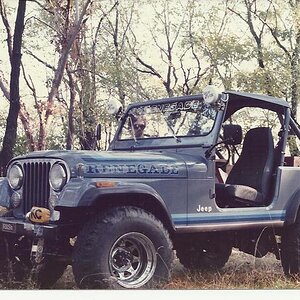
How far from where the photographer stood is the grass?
3.51 m

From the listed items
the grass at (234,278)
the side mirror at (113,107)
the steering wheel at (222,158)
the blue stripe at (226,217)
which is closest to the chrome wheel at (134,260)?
the grass at (234,278)

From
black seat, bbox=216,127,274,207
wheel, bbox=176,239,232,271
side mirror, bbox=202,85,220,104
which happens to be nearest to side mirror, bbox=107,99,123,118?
side mirror, bbox=202,85,220,104

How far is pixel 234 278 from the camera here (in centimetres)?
381

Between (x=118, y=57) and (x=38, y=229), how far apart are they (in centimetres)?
156

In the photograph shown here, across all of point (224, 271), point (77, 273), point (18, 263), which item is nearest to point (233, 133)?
point (224, 271)

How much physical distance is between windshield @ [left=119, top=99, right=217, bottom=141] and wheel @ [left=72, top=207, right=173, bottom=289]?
32.9 inches

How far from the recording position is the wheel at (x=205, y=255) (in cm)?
406

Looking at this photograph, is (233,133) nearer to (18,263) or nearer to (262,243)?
(262,243)

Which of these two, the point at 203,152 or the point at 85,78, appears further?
the point at 85,78

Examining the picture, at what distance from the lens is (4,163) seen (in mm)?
3918

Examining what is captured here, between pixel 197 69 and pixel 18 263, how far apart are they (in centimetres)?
179

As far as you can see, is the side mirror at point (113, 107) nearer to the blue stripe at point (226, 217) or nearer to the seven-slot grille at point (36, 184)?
the seven-slot grille at point (36, 184)

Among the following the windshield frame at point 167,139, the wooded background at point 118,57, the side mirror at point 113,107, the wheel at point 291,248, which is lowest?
the wheel at point 291,248

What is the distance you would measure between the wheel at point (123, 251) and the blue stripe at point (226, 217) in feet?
0.61
